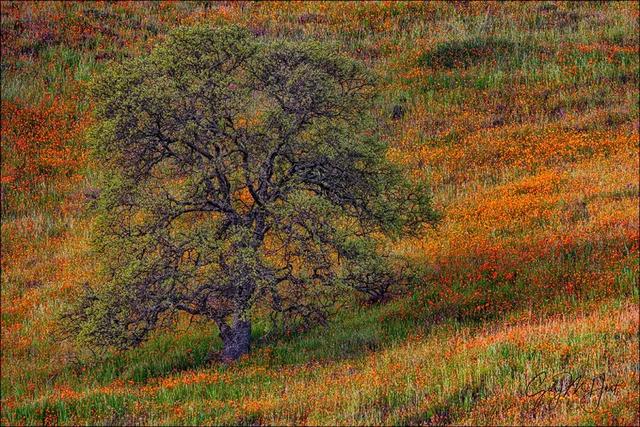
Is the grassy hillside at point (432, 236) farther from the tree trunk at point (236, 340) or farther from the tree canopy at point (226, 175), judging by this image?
the tree canopy at point (226, 175)

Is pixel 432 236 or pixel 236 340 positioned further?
pixel 432 236

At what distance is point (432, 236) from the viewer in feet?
69.4

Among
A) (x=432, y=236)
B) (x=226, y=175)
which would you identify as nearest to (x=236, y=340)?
(x=226, y=175)

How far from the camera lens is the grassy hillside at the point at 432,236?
442 inches

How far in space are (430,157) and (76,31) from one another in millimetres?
20004

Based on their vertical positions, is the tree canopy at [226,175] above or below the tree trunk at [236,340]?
above

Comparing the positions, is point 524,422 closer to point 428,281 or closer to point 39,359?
point 428,281
